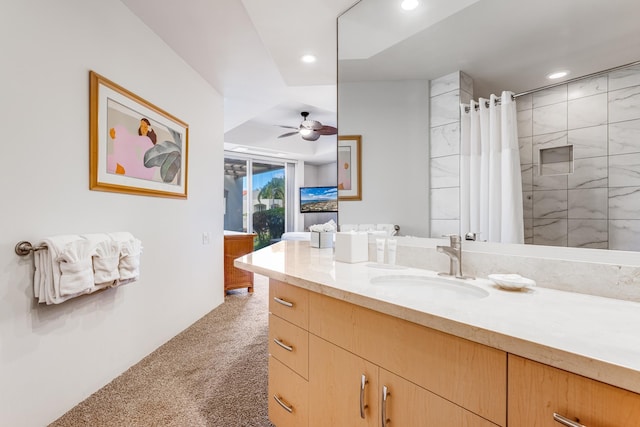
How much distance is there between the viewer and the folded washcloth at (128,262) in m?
1.75

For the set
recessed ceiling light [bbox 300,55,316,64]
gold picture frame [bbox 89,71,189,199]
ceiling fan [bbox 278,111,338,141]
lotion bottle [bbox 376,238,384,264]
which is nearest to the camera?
lotion bottle [bbox 376,238,384,264]

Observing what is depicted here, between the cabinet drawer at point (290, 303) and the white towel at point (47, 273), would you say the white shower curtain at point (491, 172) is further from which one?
the white towel at point (47, 273)

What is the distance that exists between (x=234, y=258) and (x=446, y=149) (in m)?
3.20

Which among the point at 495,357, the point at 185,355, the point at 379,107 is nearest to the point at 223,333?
the point at 185,355

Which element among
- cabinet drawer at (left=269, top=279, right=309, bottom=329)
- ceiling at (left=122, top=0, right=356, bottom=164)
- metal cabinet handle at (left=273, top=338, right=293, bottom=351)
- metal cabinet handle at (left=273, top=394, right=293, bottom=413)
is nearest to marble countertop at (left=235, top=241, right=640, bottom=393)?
cabinet drawer at (left=269, top=279, right=309, bottom=329)

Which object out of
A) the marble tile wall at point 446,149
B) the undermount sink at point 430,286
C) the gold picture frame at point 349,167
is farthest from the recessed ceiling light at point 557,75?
the gold picture frame at point 349,167

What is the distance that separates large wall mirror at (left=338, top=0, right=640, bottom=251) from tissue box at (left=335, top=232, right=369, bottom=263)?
0.65 ft

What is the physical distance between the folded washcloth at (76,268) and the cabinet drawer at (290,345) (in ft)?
3.15

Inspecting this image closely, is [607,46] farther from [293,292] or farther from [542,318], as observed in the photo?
[293,292]

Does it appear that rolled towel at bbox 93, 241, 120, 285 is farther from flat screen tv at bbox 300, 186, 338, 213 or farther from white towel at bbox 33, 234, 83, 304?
flat screen tv at bbox 300, 186, 338, 213

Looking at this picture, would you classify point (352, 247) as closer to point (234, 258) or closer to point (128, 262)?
point (128, 262)

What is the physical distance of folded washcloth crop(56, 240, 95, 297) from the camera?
4.62 feet

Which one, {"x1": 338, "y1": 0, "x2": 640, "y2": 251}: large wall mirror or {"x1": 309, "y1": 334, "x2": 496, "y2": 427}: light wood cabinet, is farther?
{"x1": 338, "y1": 0, "x2": 640, "y2": 251}: large wall mirror

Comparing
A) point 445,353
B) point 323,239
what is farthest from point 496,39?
point 323,239
